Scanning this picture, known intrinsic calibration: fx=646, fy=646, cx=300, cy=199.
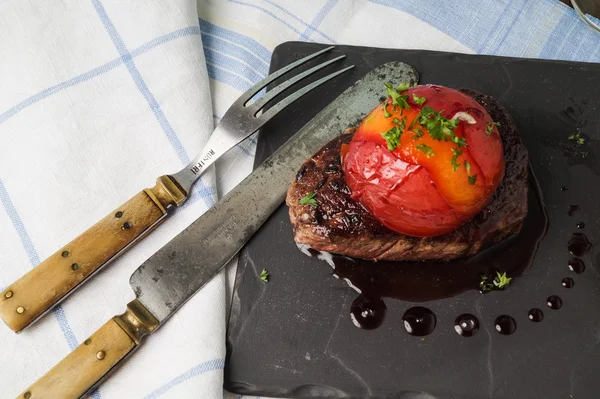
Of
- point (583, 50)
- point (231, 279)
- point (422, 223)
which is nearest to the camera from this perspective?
point (422, 223)

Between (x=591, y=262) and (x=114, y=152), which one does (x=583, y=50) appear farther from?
(x=114, y=152)

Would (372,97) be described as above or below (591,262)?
above

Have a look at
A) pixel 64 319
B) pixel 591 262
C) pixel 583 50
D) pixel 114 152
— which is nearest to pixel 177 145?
pixel 114 152

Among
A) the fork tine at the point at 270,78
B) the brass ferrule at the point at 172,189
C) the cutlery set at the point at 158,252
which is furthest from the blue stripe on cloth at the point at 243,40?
the brass ferrule at the point at 172,189

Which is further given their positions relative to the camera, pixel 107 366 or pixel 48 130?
pixel 48 130

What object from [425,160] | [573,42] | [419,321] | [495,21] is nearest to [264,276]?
[419,321]

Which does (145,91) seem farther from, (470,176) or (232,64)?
(470,176)

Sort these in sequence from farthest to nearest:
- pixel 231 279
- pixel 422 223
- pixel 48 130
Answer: pixel 48 130 → pixel 231 279 → pixel 422 223
